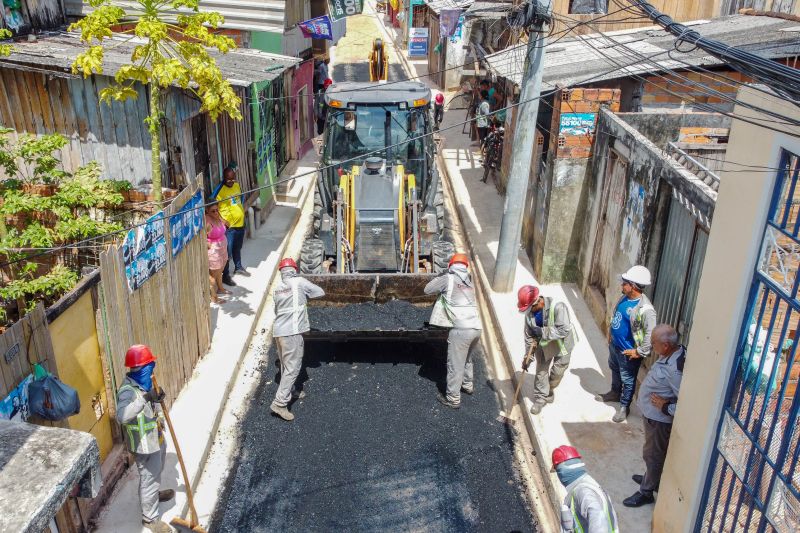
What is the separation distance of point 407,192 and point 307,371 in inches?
114

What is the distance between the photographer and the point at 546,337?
662 cm

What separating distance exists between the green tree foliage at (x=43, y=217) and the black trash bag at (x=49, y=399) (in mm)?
1733

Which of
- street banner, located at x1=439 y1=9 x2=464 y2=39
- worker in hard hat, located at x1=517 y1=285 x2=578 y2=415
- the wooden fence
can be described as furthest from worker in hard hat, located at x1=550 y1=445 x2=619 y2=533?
street banner, located at x1=439 y1=9 x2=464 y2=39

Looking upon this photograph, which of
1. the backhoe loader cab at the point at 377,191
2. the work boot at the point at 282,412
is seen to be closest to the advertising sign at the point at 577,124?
the backhoe loader cab at the point at 377,191

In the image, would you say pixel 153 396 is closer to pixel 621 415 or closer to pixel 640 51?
pixel 621 415

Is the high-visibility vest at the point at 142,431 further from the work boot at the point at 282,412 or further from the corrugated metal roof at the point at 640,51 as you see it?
the corrugated metal roof at the point at 640,51

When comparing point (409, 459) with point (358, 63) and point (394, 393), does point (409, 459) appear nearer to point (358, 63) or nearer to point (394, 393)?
point (394, 393)

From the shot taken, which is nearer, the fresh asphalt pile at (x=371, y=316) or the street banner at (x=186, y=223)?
the street banner at (x=186, y=223)

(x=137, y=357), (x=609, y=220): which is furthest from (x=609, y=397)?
→ (x=137, y=357)

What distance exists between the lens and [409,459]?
637 cm

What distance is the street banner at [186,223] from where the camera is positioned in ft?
21.6

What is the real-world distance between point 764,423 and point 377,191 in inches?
223

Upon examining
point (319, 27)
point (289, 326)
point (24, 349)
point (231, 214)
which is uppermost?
point (319, 27)

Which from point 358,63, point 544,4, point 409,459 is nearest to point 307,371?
point 409,459
